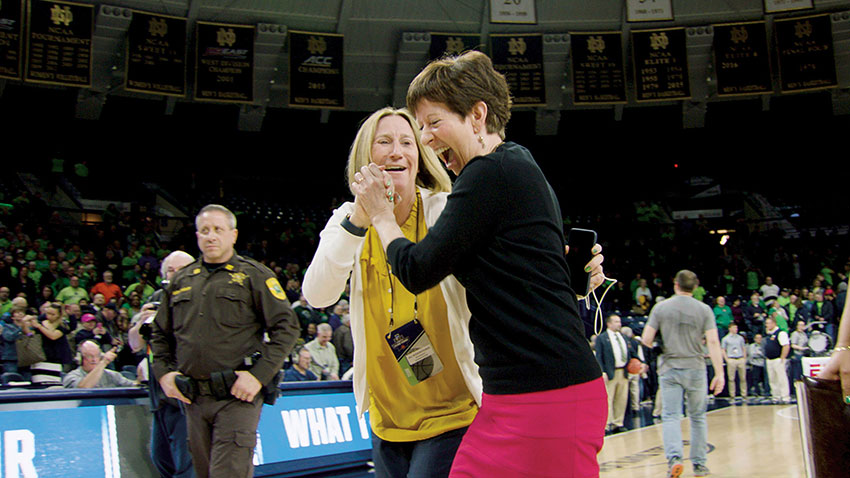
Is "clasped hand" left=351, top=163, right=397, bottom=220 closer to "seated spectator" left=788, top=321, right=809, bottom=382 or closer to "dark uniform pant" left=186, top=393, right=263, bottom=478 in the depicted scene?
"dark uniform pant" left=186, top=393, right=263, bottom=478

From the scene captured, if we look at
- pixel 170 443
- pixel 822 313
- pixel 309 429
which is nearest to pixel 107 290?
pixel 309 429

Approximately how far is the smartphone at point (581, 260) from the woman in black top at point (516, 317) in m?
0.25

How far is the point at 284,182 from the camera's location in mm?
20938

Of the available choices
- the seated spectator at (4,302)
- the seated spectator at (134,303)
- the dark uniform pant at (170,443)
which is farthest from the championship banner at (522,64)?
the dark uniform pant at (170,443)

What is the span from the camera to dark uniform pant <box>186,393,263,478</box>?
130 inches

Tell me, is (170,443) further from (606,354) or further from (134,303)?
(606,354)

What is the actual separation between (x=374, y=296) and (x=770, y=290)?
16430 mm

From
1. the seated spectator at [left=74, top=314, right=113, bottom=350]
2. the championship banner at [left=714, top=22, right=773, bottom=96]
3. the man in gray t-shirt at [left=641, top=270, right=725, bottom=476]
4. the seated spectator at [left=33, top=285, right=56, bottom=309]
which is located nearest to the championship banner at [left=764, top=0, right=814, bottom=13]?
the championship banner at [left=714, top=22, right=773, bottom=96]

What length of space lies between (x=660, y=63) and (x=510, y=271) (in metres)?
16.2

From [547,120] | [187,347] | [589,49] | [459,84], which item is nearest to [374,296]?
[459,84]

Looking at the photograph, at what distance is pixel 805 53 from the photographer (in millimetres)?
15523

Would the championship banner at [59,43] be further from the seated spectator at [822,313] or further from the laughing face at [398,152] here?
the seated spectator at [822,313]

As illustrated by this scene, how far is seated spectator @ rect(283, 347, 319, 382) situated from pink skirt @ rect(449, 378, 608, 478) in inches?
257

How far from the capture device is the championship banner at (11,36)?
1305cm
